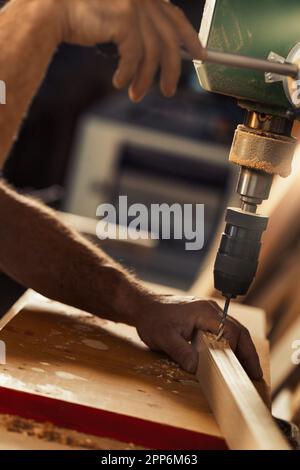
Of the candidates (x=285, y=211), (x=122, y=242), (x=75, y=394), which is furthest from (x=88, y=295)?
(x=285, y=211)

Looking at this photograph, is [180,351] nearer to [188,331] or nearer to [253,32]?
[188,331]

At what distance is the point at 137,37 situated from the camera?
891mm

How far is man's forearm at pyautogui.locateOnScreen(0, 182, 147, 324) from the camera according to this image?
1353 mm

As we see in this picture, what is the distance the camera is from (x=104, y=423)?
901 mm

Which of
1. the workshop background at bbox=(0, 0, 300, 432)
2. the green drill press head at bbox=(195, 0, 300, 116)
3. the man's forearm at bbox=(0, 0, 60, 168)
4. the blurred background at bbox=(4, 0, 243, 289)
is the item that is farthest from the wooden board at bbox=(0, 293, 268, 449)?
the blurred background at bbox=(4, 0, 243, 289)

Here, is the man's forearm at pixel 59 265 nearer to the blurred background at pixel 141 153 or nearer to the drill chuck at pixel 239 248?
the drill chuck at pixel 239 248

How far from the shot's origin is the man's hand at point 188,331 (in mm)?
1209

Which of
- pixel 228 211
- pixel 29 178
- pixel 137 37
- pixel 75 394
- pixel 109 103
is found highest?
pixel 137 37

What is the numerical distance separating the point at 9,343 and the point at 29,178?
436cm

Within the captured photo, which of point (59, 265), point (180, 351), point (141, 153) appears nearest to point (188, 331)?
point (180, 351)

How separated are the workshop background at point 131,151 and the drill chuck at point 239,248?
3297mm

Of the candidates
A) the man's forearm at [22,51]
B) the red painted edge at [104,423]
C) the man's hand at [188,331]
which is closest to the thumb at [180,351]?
the man's hand at [188,331]

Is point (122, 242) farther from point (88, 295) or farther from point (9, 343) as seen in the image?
point (9, 343)

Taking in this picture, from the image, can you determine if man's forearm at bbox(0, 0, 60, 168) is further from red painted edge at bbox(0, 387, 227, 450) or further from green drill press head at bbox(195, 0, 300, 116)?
red painted edge at bbox(0, 387, 227, 450)
